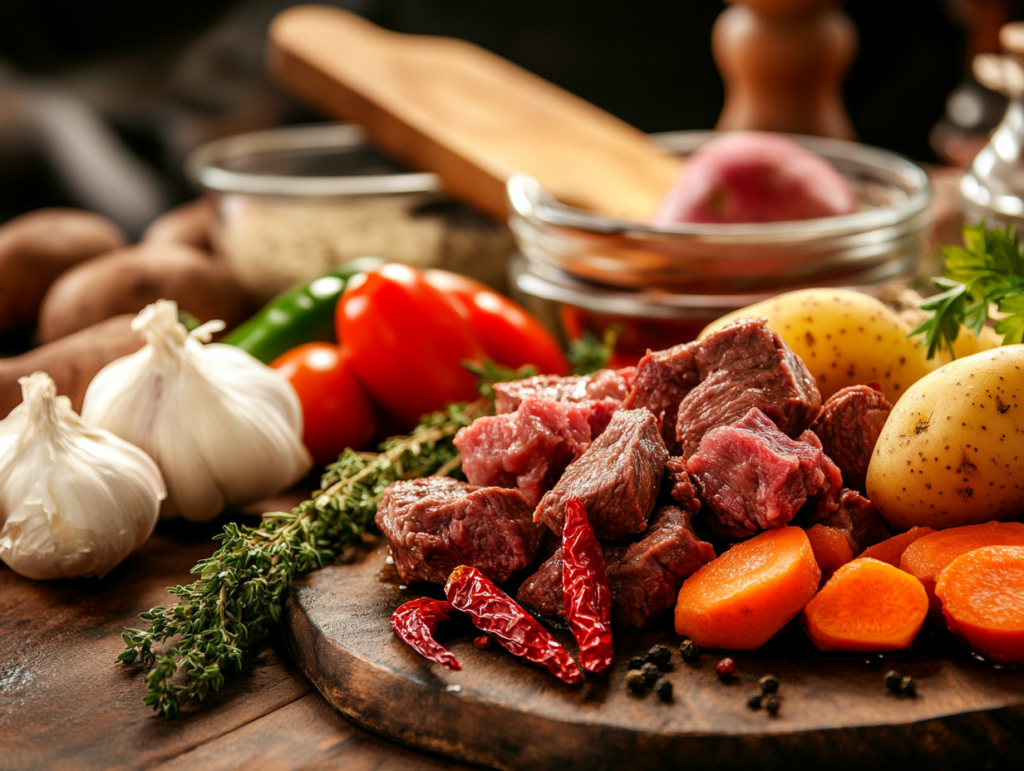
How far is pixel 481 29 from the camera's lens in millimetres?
6309

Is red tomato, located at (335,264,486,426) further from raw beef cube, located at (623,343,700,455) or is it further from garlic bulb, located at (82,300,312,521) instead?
raw beef cube, located at (623,343,700,455)

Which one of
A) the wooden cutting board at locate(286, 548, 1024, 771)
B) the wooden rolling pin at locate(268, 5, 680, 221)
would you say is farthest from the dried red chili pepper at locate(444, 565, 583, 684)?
the wooden rolling pin at locate(268, 5, 680, 221)

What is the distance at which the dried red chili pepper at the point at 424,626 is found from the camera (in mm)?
1739

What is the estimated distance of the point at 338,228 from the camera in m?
3.77

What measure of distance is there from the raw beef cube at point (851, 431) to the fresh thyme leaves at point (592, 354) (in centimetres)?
104

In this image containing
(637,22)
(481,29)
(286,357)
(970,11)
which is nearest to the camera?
(286,357)

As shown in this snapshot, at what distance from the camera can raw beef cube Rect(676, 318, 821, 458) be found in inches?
80.0

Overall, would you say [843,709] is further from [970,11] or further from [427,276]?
[970,11]

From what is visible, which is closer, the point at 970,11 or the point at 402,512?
the point at 402,512

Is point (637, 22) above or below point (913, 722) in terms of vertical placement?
above

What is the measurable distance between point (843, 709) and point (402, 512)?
38.0 inches

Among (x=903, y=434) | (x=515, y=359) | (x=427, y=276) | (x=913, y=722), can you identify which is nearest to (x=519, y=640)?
(x=913, y=722)

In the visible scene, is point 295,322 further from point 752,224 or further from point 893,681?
point 893,681

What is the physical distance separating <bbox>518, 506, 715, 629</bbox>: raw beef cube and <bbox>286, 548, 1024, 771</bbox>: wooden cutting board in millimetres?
53
